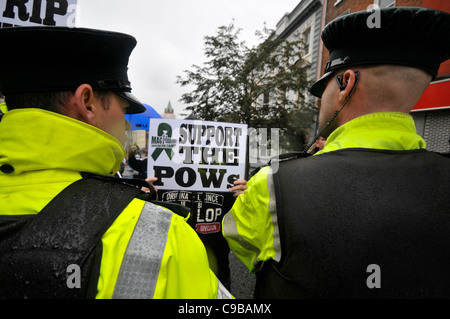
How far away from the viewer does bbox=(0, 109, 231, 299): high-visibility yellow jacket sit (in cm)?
75

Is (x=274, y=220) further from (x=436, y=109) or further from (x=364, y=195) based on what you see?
(x=436, y=109)

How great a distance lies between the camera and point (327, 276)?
0.93 metres

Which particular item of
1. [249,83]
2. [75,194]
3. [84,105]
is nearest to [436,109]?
[249,83]

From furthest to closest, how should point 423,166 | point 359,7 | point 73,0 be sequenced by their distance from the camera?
point 359,7
point 73,0
point 423,166

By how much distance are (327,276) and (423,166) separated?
58cm

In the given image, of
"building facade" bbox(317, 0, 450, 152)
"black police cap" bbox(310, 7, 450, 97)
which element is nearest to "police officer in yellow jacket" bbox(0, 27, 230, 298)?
"black police cap" bbox(310, 7, 450, 97)

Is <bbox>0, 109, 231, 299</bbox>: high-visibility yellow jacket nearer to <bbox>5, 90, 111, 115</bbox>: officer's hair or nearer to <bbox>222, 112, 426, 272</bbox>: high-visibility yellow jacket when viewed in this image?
<bbox>5, 90, 111, 115</bbox>: officer's hair

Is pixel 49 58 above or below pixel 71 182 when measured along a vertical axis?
above

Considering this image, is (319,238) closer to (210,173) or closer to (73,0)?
(210,173)

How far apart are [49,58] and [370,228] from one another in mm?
1363

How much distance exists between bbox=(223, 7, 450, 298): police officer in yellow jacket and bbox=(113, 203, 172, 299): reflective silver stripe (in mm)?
503

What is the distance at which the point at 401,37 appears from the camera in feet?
3.76
